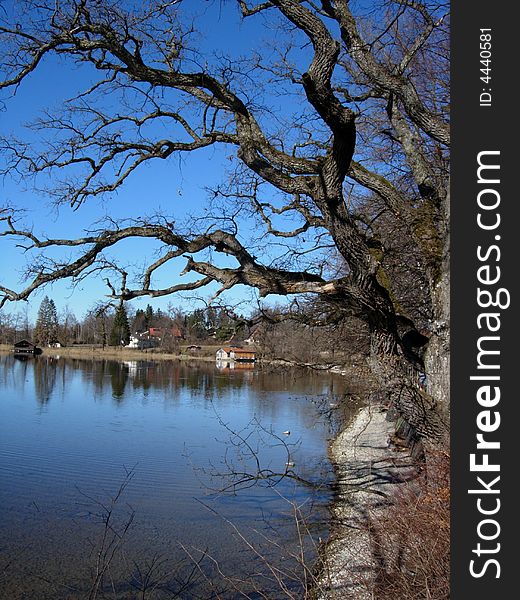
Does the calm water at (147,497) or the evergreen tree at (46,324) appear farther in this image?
the evergreen tree at (46,324)

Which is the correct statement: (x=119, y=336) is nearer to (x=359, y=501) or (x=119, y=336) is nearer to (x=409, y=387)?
(x=359, y=501)

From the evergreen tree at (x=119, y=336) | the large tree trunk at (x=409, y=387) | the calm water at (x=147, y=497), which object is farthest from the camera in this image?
the evergreen tree at (x=119, y=336)

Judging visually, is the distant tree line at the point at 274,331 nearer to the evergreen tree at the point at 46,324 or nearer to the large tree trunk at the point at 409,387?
the large tree trunk at the point at 409,387

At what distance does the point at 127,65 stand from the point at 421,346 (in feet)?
14.8

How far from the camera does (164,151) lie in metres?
7.11

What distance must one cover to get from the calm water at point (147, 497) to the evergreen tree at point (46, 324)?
7145cm

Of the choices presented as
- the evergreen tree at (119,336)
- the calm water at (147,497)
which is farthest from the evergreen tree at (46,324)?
the calm water at (147,497)

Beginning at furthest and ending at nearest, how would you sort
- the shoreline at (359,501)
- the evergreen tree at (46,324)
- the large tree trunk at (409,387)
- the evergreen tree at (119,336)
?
1. the evergreen tree at (46,324)
2. the evergreen tree at (119,336)
3. the shoreline at (359,501)
4. the large tree trunk at (409,387)

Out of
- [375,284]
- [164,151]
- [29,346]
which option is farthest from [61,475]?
[29,346]

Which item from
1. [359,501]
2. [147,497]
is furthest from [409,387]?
[147,497]

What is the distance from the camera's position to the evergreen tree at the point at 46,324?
322 feet

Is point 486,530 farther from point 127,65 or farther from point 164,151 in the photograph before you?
point 164,151

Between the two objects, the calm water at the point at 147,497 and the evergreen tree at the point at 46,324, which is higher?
the evergreen tree at the point at 46,324

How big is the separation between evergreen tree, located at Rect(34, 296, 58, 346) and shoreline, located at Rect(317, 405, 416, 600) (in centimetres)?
8207
